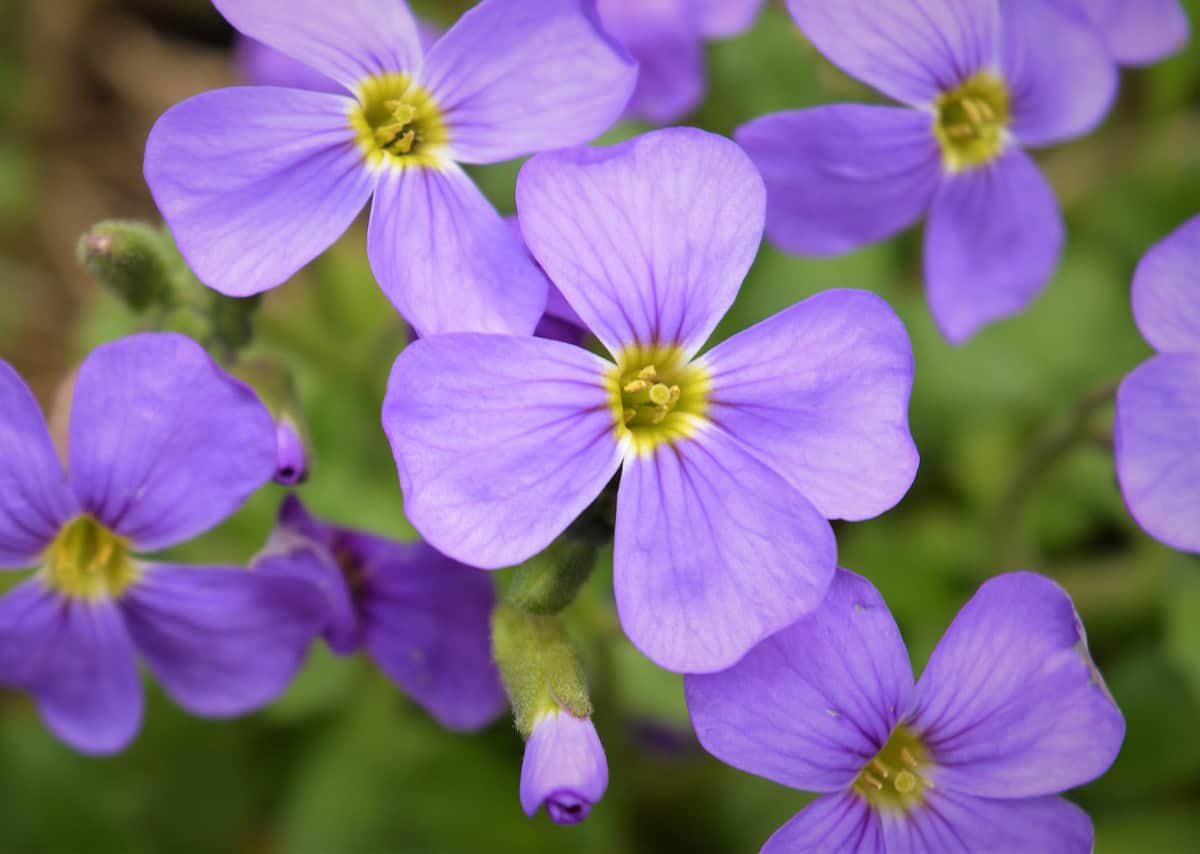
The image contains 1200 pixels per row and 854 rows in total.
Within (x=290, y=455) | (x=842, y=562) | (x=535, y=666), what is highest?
(x=290, y=455)

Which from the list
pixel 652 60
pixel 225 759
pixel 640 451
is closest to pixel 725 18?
pixel 652 60

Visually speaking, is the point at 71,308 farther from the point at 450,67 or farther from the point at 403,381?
the point at 403,381

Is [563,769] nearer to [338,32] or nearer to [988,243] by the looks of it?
[338,32]

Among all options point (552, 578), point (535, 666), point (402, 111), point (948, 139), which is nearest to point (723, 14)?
point (948, 139)

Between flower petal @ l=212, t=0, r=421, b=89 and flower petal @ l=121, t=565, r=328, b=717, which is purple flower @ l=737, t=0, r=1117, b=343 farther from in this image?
flower petal @ l=121, t=565, r=328, b=717

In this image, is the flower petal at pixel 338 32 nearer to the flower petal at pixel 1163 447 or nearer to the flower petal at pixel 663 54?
the flower petal at pixel 663 54

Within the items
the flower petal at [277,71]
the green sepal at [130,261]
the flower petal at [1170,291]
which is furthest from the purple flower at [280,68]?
the flower petal at [1170,291]

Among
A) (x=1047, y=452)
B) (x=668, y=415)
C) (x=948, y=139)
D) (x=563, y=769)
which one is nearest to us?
(x=563, y=769)
